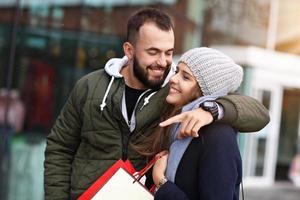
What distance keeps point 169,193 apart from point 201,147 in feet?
0.63

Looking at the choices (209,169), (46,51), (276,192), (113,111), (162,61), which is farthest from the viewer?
(276,192)

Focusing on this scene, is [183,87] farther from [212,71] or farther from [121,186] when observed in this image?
[121,186]

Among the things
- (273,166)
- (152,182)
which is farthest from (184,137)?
(273,166)

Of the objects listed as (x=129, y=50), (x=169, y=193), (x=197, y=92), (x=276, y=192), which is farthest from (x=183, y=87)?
(x=276, y=192)

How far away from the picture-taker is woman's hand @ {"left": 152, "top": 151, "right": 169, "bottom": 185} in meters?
2.08

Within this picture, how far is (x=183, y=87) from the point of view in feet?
6.84

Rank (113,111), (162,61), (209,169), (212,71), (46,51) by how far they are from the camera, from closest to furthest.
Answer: (209,169)
(212,71)
(162,61)
(113,111)
(46,51)

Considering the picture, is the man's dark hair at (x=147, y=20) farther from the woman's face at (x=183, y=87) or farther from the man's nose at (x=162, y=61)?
the woman's face at (x=183, y=87)

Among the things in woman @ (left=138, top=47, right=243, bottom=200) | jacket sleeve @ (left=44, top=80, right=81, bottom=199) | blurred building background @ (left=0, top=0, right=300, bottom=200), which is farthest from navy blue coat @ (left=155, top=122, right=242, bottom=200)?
blurred building background @ (left=0, top=0, right=300, bottom=200)

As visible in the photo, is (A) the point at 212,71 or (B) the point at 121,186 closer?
(A) the point at 212,71

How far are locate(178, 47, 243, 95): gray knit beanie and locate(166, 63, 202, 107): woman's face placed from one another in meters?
0.03

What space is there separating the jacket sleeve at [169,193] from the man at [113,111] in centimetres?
40

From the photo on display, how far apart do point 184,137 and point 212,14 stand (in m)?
5.95

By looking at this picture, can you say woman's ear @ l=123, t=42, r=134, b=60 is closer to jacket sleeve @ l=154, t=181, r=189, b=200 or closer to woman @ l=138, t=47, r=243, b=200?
woman @ l=138, t=47, r=243, b=200
